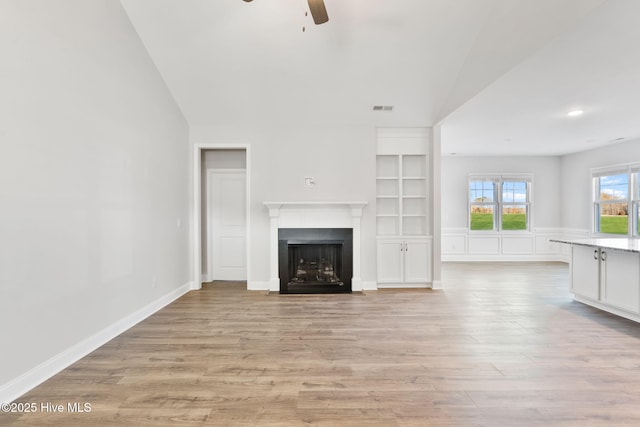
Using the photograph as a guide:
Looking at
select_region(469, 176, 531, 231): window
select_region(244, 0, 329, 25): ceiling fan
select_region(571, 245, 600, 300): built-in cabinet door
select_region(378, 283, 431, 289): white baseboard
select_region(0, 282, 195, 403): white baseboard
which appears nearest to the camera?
select_region(0, 282, 195, 403): white baseboard

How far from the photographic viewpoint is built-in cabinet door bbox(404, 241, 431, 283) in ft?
16.3

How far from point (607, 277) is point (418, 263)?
228 centimetres

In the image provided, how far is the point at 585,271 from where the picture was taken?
13.2ft

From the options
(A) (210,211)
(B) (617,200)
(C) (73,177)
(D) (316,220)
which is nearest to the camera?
(C) (73,177)

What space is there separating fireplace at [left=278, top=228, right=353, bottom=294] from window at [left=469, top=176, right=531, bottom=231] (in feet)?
15.1

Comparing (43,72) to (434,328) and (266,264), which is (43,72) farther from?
(434,328)

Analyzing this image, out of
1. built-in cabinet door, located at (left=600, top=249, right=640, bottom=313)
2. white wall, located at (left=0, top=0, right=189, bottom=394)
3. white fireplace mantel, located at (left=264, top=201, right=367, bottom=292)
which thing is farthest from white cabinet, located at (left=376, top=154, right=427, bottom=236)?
white wall, located at (left=0, top=0, right=189, bottom=394)

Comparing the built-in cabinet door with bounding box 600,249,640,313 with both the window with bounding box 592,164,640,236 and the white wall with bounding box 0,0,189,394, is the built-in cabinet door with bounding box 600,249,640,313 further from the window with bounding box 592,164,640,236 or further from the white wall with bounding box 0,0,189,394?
the white wall with bounding box 0,0,189,394

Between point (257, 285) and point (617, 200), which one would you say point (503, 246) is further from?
point (257, 285)

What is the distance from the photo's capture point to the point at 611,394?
207cm

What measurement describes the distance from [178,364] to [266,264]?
2.50 metres

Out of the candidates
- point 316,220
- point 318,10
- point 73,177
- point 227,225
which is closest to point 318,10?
point 318,10

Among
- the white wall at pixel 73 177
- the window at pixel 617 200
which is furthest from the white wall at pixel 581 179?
the white wall at pixel 73 177

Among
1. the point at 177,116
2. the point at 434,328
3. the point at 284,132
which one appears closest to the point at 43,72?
the point at 177,116
